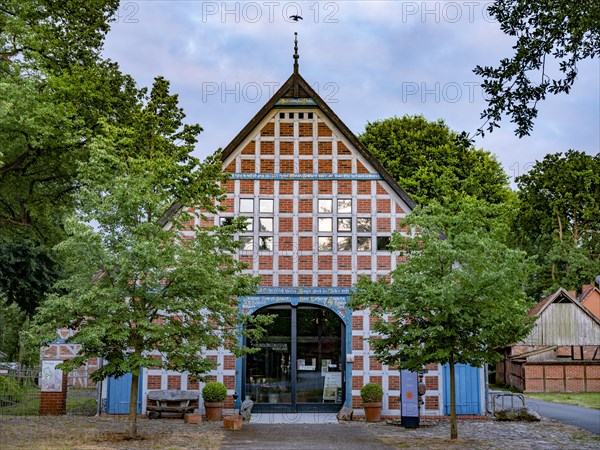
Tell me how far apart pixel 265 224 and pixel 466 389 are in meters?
8.56

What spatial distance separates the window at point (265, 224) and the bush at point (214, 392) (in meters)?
5.33

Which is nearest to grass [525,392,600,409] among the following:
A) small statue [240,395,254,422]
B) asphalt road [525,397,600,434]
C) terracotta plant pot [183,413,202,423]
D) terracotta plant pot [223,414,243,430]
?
asphalt road [525,397,600,434]

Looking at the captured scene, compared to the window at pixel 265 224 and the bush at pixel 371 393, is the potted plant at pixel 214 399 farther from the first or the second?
the window at pixel 265 224

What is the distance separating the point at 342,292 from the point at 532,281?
118 feet

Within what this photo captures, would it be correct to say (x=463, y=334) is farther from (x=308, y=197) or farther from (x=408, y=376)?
(x=308, y=197)

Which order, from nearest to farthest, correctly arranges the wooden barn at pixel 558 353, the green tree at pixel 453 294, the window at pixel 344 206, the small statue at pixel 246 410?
1. the green tree at pixel 453 294
2. the small statue at pixel 246 410
3. the window at pixel 344 206
4. the wooden barn at pixel 558 353

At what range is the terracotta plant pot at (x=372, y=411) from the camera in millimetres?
23094

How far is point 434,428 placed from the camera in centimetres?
2153

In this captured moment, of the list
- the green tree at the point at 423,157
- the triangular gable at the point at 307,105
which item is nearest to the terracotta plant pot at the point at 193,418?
the triangular gable at the point at 307,105

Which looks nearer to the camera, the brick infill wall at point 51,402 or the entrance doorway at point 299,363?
the brick infill wall at point 51,402

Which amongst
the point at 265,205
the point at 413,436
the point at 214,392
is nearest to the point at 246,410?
the point at 214,392

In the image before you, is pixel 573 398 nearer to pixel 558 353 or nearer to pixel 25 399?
pixel 558 353

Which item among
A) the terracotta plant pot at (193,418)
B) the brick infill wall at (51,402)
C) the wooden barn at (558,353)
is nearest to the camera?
the terracotta plant pot at (193,418)

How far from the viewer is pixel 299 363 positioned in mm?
24406
